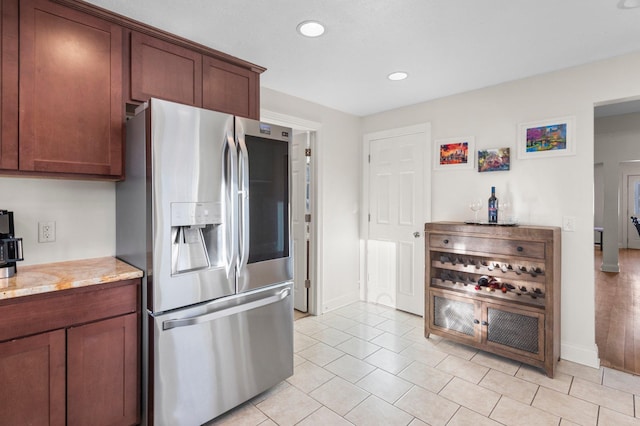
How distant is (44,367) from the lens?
1508 mm

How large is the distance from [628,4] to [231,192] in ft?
8.01

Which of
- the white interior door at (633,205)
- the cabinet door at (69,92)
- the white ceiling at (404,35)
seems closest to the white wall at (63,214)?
the cabinet door at (69,92)

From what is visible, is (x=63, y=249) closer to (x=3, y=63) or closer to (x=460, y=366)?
(x=3, y=63)

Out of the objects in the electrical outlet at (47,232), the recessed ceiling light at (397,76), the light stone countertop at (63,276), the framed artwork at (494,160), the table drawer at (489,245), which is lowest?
the light stone countertop at (63,276)

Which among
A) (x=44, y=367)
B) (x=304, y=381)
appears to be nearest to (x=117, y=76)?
(x=44, y=367)

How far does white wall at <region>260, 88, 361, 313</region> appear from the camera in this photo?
3.73m

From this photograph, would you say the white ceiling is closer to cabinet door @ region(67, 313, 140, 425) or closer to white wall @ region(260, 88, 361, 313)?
white wall @ region(260, 88, 361, 313)

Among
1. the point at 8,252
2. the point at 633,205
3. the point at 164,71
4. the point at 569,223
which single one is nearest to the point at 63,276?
the point at 8,252

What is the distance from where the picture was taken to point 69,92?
1.78 m

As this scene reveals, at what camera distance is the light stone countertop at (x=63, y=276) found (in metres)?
1.46

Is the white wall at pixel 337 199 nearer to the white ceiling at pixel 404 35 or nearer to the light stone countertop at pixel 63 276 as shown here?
the white ceiling at pixel 404 35

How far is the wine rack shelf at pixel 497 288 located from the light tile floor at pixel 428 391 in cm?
17

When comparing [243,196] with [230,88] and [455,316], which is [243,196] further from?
[455,316]

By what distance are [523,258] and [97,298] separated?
9.26 feet
